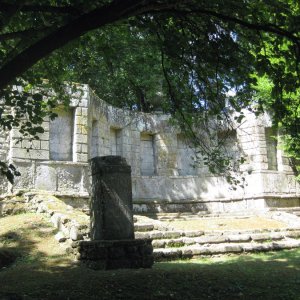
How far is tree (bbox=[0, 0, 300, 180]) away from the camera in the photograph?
4898 mm

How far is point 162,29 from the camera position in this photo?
276 inches

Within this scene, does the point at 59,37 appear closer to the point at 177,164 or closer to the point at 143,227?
the point at 143,227

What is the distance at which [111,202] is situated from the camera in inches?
322

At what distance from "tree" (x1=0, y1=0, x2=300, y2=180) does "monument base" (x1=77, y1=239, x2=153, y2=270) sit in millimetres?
2070

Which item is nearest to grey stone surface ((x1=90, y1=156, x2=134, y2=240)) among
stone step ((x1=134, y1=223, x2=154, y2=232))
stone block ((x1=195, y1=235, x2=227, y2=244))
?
→ stone step ((x1=134, y1=223, x2=154, y2=232))

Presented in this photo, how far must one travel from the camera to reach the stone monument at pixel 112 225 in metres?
7.77

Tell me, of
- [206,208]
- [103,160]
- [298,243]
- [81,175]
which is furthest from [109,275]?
[206,208]

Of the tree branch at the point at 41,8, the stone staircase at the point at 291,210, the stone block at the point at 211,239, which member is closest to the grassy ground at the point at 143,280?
the stone block at the point at 211,239

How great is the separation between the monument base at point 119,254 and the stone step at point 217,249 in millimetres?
1823

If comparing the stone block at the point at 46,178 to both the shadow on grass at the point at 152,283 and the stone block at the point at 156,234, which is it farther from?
the shadow on grass at the point at 152,283

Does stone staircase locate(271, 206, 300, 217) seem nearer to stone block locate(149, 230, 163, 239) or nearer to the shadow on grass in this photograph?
stone block locate(149, 230, 163, 239)

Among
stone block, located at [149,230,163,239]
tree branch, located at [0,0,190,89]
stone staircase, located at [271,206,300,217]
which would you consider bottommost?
stone block, located at [149,230,163,239]

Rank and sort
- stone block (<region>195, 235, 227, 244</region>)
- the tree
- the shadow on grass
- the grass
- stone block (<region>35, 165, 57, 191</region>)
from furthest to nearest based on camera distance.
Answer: stone block (<region>35, 165, 57, 191</region>) < the grass < stone block (<region>195, 235, 227, 244</region>) < the shadow on grass < the tree

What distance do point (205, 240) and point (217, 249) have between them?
60cm
